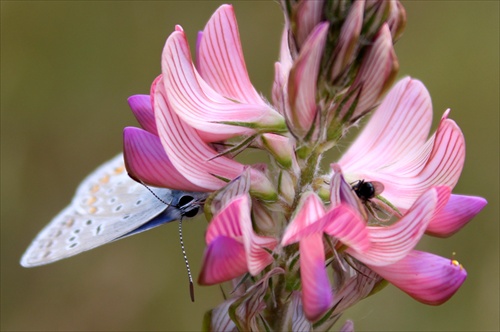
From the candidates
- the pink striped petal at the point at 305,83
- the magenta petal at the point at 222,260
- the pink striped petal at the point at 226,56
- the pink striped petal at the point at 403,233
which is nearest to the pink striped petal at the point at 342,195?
the pink striped petal at the point at 403,233

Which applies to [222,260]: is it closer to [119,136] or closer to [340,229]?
[340,229]

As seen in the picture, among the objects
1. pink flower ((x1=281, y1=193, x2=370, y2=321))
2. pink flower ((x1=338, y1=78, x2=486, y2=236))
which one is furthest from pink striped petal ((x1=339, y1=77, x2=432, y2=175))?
pink flower ((x1=281, y1=193, x2=370, y2=321))

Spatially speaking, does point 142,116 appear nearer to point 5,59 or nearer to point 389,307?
point 389,307

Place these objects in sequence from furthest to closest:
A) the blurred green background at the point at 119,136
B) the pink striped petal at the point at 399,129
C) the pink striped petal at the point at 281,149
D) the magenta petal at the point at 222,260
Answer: the blurred green background at the point at 119,136, the pink striped petal at the point at 399,129, the pink striped petal at the point at 281,149, the magenta petal at the point at 222,260

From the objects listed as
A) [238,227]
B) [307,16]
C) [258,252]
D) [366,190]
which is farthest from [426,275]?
[307,16]

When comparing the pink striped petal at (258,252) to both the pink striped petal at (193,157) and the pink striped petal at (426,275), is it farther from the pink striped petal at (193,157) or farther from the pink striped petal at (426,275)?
the pink striped petal at (426,275)

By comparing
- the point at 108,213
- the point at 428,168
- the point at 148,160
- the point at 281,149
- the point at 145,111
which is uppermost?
the point at 145,111
